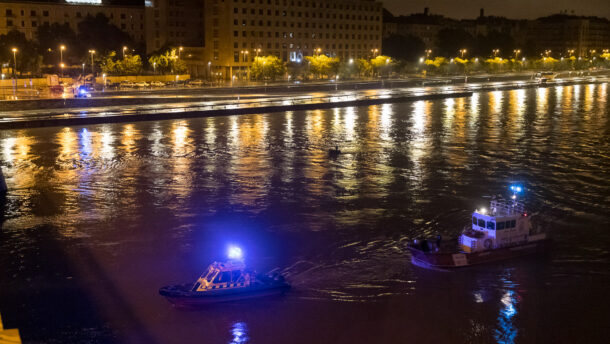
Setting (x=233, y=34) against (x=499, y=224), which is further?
(x=233, y=34)

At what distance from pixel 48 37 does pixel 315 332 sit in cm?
9917

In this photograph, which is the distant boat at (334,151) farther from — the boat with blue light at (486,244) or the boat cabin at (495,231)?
the boat cabin at (495,231)

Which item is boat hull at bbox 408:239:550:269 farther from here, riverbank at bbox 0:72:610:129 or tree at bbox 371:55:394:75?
tree at bbox 371:55:394:75

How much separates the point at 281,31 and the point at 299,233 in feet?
342

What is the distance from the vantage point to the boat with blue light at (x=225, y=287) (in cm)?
1420

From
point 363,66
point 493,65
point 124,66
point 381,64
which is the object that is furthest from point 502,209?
point 493,65

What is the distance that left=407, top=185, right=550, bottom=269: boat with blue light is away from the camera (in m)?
16.5

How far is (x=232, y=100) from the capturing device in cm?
5959

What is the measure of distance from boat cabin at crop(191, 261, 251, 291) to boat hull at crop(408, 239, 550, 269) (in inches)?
188

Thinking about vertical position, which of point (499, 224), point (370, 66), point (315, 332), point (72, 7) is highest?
point (72, 7)

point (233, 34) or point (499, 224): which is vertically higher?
→ point (233, 34)

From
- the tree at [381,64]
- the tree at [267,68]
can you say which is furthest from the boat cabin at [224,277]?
the tree at [381,64]

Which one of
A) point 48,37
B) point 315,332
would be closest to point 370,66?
point 48,37

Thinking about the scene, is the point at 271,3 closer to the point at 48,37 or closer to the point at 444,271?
the point at 48,37
